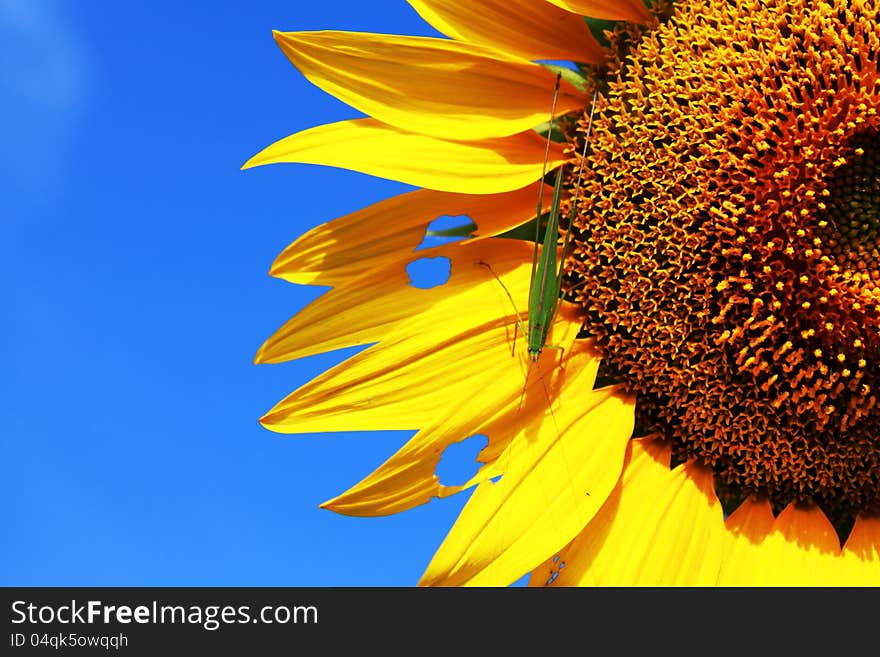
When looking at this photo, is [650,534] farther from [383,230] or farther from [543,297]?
[383,230]

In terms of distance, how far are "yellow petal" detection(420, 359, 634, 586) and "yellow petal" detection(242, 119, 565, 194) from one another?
2.03 ft

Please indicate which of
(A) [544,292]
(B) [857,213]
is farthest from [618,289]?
(B) [857,213]

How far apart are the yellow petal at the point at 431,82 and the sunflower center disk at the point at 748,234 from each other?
24 cm

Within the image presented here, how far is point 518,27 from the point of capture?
103 inches

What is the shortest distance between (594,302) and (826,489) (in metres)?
0.91

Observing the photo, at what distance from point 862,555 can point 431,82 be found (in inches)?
75.3

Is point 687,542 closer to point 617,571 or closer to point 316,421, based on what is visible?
point 617,571

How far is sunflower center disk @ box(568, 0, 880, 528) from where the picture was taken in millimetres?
2424

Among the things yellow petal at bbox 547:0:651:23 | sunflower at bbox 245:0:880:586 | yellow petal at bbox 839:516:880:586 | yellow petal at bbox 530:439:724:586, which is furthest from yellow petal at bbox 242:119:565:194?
yellow petal at bbox 839:516:880:586

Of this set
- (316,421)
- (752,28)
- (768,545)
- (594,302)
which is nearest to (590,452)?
(594,302)

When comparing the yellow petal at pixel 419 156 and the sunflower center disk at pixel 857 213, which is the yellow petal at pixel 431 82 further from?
the sunflower center disk at pixel 857 213

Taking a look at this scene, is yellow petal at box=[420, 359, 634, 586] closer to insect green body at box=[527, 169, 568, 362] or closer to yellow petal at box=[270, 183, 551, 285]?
insect green body at box=[527, 169, 568, 362]

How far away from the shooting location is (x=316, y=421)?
106 inches

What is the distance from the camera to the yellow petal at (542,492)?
2.60m
